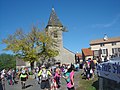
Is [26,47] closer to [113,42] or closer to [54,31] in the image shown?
[54,31]

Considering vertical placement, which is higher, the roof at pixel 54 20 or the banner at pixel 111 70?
the roof at pixel 54 20

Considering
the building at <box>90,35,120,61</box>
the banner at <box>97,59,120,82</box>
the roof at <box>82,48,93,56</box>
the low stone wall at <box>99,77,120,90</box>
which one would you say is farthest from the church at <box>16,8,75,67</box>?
the banner at <box>97,59,120,82</box>

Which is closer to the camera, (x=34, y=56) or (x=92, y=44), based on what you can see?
(x=34, y=56)

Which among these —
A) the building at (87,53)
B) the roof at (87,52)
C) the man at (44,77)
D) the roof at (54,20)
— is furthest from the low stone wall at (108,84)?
the roof at (87,52)

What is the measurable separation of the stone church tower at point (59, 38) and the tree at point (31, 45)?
25.1 ft

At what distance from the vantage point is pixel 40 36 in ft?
166

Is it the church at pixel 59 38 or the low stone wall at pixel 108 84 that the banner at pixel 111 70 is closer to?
the low stone wall at pixel 108 84

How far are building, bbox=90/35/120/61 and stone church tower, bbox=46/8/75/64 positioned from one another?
32.6 ft

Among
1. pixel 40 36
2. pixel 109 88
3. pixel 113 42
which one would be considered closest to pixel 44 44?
pixel 40 36

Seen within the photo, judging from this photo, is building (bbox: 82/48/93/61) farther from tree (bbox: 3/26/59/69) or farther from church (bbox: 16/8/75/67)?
tree (bbox: 3/26/59/69)

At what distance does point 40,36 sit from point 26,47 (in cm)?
369

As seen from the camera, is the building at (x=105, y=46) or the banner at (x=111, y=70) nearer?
the banner at (x=111, y=70)

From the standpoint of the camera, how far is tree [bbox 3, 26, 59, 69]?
50.1 meters

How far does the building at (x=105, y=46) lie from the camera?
70.8 metres
